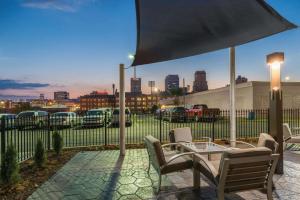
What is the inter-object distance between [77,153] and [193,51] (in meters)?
5.26

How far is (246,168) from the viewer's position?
3605mm

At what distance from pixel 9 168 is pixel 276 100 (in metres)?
6.04

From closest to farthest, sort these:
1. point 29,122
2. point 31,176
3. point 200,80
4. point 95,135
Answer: point 31,176 < point 29,122 < point 95,135 < point 200,80

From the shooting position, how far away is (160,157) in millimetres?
4586

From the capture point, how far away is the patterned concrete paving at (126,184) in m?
4.29

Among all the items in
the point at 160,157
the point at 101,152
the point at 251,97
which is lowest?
the point at 101,152

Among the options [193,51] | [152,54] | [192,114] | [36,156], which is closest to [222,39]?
[193,51]

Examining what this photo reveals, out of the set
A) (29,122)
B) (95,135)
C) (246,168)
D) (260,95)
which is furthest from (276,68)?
(260,95)

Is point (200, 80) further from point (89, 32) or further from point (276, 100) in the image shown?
point (276, 100)

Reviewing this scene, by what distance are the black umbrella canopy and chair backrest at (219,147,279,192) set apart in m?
2.13

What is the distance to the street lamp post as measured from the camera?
5.50 meters

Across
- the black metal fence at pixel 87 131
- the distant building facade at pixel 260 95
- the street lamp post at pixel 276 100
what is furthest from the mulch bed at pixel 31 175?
the distant building facade at pixel 260 95

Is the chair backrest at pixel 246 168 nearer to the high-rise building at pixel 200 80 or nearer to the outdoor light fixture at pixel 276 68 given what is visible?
the outdoor light fixture at pixel 276 68

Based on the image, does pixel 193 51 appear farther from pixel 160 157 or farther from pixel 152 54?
pixel 160 157
